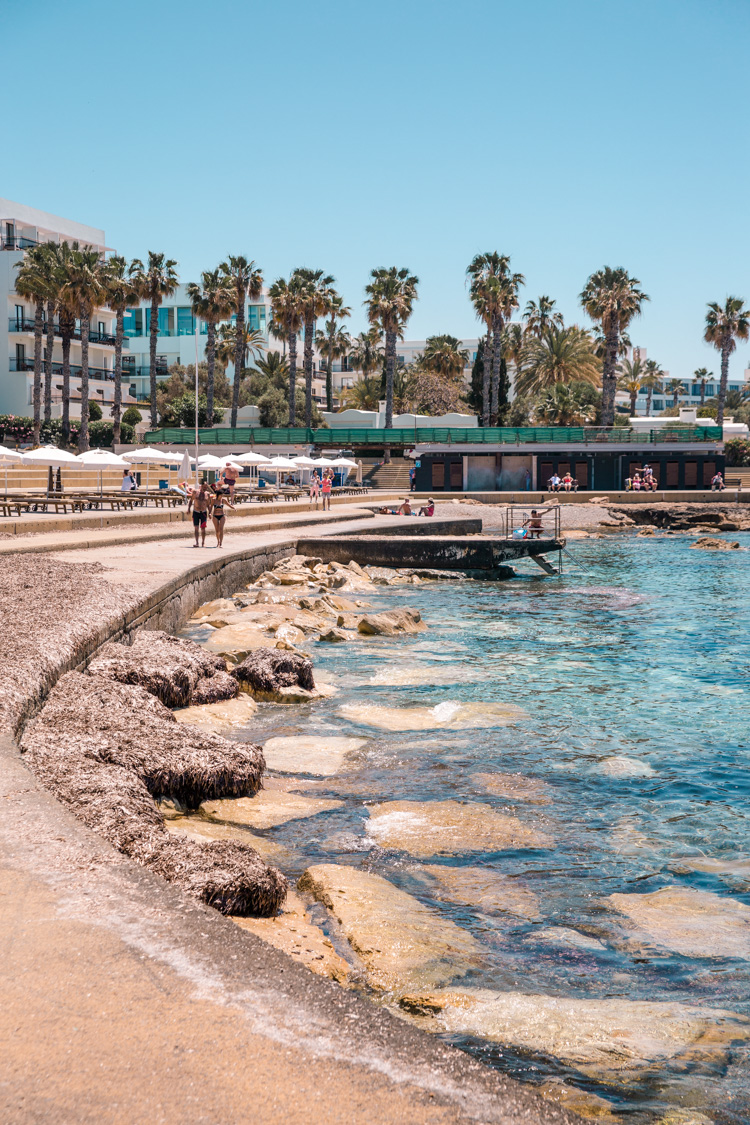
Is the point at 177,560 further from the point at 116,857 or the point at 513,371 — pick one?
the point at 513,371

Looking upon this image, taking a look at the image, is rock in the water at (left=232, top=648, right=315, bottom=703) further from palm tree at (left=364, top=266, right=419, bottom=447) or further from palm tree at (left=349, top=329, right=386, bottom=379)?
palm tree at (left=349, top=329, right=386, bottom=379)

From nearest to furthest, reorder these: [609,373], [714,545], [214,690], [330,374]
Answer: [214,690] → [714,545] → [609,373] → [330,374]

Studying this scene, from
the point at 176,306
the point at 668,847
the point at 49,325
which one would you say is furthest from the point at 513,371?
the point at 668,847

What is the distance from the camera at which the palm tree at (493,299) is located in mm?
73750

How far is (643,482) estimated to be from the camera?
61156mm

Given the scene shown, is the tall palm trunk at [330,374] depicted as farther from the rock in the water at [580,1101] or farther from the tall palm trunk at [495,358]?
the rock in the water at [580,1101]

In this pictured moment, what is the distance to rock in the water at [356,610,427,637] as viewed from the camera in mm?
17047

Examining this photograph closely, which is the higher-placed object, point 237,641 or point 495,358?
point 495,358

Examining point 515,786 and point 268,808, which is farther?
point 515,786

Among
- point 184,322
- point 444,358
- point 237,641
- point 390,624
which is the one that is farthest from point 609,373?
point 237,641

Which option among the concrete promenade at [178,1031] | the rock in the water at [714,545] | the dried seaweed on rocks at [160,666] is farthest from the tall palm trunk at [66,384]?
the concrete promenade at [178,1031]

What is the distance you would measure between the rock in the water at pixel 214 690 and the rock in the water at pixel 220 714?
0.06 metres

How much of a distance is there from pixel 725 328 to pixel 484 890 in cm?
8211

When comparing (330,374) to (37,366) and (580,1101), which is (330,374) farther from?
(580,1101)
